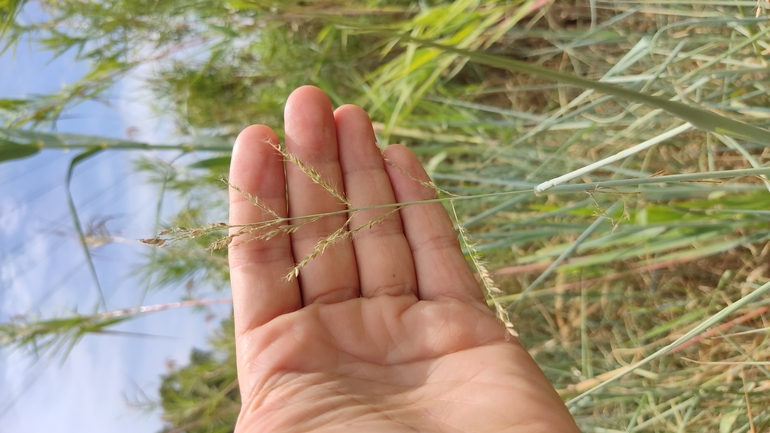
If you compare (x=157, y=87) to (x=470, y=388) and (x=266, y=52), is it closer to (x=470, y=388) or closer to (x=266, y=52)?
(x=266, y=52)

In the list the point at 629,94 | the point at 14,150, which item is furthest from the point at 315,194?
the point at 629,94

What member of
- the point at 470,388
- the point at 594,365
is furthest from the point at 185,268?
the point at 594,365

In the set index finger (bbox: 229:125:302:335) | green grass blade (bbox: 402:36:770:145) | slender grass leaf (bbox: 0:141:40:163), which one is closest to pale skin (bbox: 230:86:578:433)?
index finger (bbox: 229:125:302:335)

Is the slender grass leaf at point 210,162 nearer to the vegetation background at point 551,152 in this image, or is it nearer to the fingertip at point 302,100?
the vegetation background at point 551,152

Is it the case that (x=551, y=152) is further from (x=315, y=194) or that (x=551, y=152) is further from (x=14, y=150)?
(x=14, y=150)

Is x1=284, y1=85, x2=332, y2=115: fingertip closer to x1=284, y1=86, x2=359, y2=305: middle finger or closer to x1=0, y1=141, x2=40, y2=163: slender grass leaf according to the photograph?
x1=284, y1=86, x2=359, y2=305: middle finger

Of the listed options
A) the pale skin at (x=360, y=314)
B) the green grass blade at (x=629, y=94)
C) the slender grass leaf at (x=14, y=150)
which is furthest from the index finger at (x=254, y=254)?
the green grass blade at (x=629, y=94)
